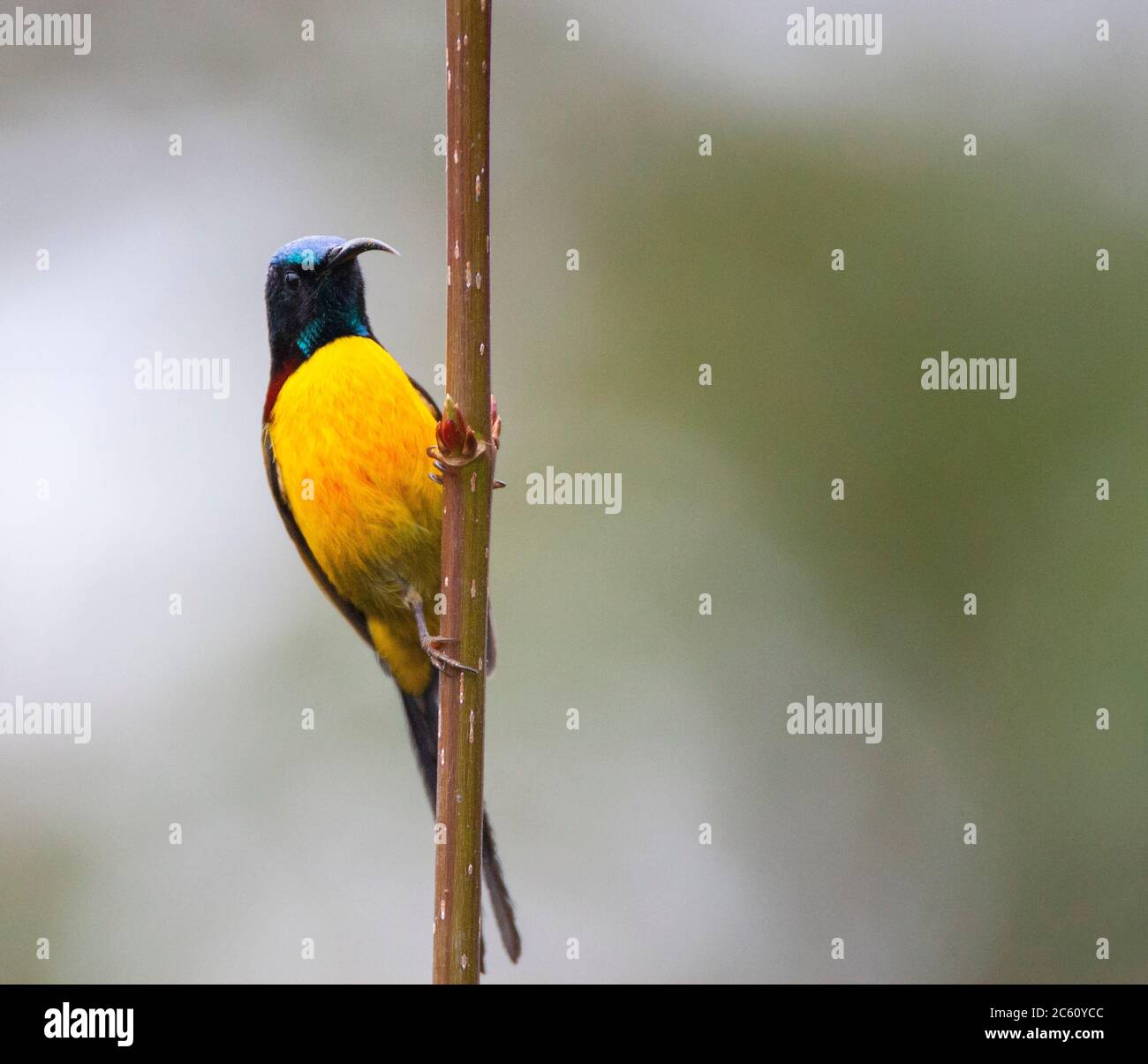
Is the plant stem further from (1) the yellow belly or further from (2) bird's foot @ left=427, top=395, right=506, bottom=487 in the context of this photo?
(1) the yellow belly

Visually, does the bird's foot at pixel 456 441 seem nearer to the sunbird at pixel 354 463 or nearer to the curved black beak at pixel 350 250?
the curved black beak at pixel 350 250

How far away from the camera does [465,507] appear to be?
5.27 feet

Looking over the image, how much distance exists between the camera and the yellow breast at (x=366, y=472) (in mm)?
3506

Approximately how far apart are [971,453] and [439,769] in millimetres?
5993

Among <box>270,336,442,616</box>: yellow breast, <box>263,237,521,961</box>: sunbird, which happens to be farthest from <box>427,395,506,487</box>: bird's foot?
<box>270,336,442,616</box>: yellow breast

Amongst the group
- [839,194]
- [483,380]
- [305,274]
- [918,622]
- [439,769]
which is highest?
[839,194]

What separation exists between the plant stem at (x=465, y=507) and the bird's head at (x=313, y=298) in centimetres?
232

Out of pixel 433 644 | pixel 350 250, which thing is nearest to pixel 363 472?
pixel 350 250

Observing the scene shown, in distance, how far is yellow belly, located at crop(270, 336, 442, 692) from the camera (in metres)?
3.51

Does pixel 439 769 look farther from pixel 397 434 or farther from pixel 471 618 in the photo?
pixel 397 434

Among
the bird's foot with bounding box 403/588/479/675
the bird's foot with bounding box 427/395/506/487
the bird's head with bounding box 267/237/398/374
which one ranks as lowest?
the bird's foot with bounding box 403/588/479/675

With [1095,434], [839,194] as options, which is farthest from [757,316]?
[1095,434]

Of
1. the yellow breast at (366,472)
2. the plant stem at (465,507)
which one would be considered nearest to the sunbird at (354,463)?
the yellow breast at (366,472)

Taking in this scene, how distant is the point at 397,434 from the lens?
3500mm
